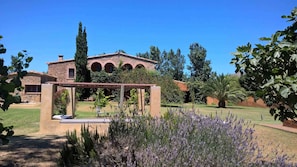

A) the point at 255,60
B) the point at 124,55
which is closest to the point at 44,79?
the point at 124,55

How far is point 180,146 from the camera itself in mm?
3037

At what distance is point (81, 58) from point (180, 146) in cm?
3797

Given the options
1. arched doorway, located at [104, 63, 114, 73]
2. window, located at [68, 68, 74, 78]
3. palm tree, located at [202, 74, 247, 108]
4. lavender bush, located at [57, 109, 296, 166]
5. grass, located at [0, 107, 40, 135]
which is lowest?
grass, located at [0, 107, 40, 135]

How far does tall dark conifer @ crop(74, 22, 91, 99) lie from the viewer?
3928cm

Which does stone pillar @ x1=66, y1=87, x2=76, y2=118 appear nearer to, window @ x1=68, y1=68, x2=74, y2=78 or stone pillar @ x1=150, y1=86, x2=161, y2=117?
stone pillar @ x1=150, y1=86, x2=161, y2=117

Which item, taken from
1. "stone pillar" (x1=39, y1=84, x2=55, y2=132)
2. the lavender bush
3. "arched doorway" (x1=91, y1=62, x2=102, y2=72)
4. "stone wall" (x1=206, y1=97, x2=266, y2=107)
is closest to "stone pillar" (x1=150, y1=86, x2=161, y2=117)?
"stone pillar" (x1=39, y1=84, x2=55, y2=132)

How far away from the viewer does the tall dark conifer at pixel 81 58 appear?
39.3 m

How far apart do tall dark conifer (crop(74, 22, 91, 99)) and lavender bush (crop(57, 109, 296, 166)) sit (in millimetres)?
35720

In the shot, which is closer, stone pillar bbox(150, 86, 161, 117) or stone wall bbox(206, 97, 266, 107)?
stone pillar bbox(150, 86, 161, 117)

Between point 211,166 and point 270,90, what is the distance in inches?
37.5

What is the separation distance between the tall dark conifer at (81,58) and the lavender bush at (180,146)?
1406 inches

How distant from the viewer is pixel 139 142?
3590mm

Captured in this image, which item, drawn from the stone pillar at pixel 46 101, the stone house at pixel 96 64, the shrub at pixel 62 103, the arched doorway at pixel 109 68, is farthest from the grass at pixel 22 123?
the arched doorway at pixel 109 68

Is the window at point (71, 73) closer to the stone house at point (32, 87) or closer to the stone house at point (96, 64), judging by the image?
the stone house at point (96, 64)
